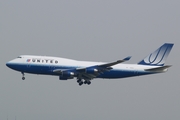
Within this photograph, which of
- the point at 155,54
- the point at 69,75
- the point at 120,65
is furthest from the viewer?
the point at 155,54

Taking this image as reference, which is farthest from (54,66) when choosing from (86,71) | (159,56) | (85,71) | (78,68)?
(159,56)

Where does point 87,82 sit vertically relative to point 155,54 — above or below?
below

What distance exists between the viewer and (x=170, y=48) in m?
89.0

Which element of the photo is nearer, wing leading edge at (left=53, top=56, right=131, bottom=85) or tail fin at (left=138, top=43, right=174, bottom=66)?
wing leading edge at (left=53, top=56, right=131, bottom=85)

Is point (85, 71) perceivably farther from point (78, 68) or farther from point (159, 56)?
point (159, 56)

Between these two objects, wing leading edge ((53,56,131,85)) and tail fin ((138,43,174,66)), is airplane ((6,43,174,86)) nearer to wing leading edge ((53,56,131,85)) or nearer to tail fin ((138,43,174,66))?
wing leading edge ((53,56,131,85))

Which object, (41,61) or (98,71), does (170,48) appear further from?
(41,61)

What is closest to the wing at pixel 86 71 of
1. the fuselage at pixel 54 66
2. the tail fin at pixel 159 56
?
the fuselage at pixel 54 66

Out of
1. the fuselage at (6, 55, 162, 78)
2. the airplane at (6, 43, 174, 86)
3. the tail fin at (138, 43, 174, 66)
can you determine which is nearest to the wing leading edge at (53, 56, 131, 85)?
the airplane at (6, 43, 174, 86)

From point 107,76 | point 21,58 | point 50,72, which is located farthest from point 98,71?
point 21,58

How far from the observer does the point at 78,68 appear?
7912 centimetres

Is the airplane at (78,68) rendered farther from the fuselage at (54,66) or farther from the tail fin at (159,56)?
the tail fin at (159,56)

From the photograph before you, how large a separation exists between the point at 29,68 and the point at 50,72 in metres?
3.67

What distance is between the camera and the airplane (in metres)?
77.4
